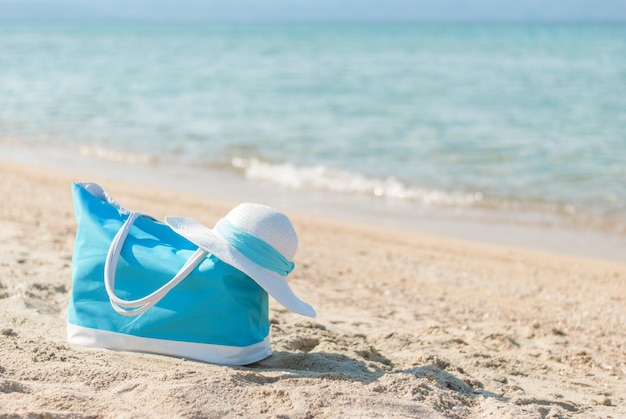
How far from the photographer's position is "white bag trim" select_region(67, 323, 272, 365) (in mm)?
3416

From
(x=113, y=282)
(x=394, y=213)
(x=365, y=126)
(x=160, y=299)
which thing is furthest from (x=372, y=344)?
(x=365, y=126)

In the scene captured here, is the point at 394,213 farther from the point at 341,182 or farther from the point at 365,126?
the point at 365,126

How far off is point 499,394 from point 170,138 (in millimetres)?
10309

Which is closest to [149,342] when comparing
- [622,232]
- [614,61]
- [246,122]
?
[622,232]

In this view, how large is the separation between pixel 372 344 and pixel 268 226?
3.52 ft

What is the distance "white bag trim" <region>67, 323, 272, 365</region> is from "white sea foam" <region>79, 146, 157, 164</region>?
27.6ft

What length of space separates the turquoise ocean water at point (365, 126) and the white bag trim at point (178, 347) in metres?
5.74

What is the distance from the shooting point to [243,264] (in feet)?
10.8

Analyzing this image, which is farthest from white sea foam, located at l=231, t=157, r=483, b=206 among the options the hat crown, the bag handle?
the bag handle

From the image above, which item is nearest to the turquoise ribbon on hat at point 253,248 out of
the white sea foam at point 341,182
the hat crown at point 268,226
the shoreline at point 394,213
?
the hat crown at point 268,226

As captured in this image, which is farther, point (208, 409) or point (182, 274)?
point (182, 274)

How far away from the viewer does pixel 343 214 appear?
8.69 m

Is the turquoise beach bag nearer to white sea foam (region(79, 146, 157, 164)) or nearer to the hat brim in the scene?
the hat brim

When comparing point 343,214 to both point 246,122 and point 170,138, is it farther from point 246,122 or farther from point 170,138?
point 246,122
